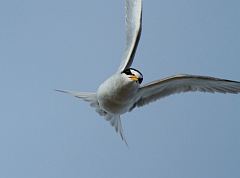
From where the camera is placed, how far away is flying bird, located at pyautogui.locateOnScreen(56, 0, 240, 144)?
579 centimetres

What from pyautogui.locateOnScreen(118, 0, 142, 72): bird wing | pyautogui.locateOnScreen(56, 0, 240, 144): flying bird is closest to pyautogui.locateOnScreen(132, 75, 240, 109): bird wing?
pyautogui.locateOnScreen(56, 0, 240, 144): flying bird

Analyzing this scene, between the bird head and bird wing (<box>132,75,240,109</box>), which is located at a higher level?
bird wing (<box>132,75,240,109</box>)

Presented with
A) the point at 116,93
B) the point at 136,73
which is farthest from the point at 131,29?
the point at 116,93

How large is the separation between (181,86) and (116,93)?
123 cm

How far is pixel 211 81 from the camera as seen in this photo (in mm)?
6543

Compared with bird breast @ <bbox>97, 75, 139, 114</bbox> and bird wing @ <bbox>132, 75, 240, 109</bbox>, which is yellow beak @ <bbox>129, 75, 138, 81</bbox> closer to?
bird breast @ <bbox>97, 75, 139, 114</bbox>

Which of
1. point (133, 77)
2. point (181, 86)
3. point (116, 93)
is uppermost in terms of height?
point (181, 86)

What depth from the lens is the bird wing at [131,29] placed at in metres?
6.30

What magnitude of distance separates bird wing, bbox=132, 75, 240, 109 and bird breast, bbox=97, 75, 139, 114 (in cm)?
59

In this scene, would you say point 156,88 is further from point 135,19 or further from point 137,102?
point 135,19

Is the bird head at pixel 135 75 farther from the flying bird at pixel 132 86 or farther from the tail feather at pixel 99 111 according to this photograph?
the tail feather at pixel 99 111

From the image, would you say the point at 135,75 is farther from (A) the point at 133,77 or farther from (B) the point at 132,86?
(B) the point at 132,86

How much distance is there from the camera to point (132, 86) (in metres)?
5.79

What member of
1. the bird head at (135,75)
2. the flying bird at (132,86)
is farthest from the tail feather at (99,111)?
the bird head at (135,75)
